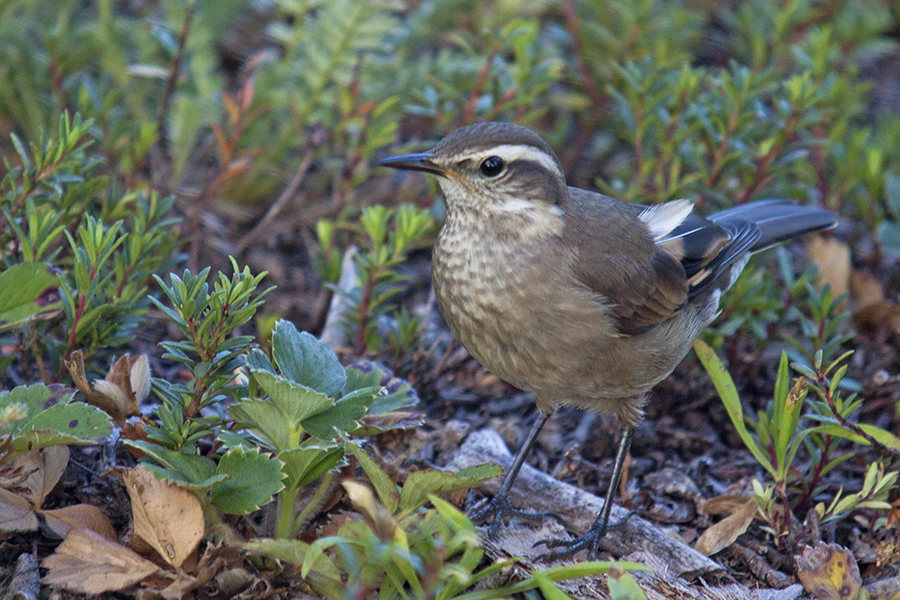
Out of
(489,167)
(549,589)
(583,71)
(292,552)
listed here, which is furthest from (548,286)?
(583,71)

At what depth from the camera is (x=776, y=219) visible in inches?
214

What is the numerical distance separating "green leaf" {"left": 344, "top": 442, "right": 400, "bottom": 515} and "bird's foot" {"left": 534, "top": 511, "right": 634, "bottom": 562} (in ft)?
3.38

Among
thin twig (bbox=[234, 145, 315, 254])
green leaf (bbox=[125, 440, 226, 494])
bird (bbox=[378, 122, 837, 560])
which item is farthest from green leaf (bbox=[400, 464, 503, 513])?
thin twig (bbox=[234, 145, 315, 254])

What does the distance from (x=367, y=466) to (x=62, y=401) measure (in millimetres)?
1151

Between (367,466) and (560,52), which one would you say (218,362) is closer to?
(367,466)

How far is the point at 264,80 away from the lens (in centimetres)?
654

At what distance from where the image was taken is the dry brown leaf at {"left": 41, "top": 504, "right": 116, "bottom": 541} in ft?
10.8

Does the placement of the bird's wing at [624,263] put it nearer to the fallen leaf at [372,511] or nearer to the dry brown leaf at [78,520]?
the fallen leaf at [372,511]

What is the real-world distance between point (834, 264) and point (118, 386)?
15.0ft

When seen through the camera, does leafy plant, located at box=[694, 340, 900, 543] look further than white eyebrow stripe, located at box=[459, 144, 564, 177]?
No

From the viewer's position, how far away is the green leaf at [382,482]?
3242mm

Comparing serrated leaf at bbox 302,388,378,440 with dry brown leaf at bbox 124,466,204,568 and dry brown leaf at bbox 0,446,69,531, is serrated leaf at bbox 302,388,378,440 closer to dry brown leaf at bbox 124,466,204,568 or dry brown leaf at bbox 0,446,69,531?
dry brown leaf at bbox 124,466,204,568

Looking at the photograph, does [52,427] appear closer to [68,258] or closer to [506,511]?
[68,258]

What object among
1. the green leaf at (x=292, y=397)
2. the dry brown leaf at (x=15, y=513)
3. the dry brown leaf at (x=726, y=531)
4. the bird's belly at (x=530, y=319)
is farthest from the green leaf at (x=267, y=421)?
the dry brown leaf at (x=726, y=531)
